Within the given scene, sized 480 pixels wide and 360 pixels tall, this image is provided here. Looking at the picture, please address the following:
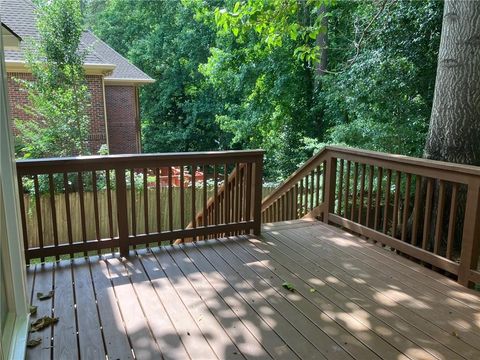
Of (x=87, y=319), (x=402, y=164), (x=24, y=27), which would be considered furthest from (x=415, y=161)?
(x=24, y=27)

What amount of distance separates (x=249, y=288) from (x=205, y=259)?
0.64 meters

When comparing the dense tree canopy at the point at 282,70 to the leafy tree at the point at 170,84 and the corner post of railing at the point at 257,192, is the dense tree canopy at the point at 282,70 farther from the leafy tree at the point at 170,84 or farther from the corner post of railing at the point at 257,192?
the corner post of railing at the point at 257,192

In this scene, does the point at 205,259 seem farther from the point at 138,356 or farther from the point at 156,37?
the point at 156,37

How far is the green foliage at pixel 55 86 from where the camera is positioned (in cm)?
893

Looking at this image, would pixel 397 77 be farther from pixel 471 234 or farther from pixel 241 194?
pixel 471 234

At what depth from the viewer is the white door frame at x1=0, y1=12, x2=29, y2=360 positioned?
6.27 ft

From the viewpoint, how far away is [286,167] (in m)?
12.2

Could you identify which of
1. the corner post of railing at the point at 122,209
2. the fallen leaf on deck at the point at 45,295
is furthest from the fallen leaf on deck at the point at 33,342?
the corner post of railing at the point at 122,209

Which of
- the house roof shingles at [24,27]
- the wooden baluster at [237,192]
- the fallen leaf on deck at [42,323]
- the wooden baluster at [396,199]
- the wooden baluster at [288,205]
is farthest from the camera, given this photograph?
the house roof shingles at [24,27]

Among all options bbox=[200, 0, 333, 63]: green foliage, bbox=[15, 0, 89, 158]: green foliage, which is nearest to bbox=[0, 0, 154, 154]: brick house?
bbox=[15, 0, 89, 158]: green foliage

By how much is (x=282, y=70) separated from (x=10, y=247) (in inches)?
395

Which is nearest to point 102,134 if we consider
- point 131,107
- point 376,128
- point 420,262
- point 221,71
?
point 131,107

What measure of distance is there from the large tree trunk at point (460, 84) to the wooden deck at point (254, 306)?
1.17 meters

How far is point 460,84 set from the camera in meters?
3.51
